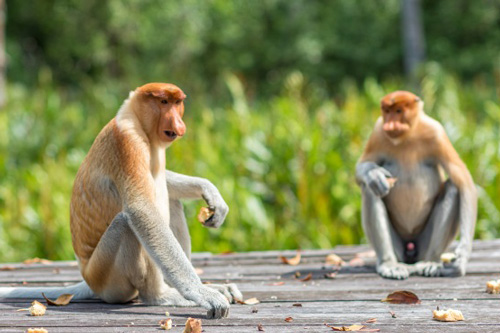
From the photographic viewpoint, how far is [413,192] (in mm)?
3834

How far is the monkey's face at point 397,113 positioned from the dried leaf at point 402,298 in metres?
0.96

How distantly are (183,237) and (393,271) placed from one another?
116cm

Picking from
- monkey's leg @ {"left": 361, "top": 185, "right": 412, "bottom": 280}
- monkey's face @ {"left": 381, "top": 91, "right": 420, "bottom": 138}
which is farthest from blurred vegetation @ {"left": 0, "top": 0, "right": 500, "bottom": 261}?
monkey's face @ {"left": 381, "top": 91, "right": 420, "bottom": 138}

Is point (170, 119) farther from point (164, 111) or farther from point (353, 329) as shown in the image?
point (353, 329)

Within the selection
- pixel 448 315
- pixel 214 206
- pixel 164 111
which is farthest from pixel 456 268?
pixel 164 111

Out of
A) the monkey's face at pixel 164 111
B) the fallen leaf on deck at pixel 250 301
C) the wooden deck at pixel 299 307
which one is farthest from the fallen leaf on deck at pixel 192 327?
the monkey's face at pixel 164 111

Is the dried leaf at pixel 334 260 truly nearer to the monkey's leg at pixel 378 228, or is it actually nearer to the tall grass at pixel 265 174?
the monkey's leg at pixel 378 228

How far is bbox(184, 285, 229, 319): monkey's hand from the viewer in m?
2.68

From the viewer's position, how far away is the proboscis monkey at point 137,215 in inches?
108

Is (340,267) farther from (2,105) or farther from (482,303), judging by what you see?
(2,105)

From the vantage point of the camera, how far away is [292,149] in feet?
20.3

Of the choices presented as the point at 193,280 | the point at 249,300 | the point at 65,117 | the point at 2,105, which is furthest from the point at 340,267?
the point at 2,105

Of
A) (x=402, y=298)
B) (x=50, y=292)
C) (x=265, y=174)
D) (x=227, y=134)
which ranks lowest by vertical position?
(x=402, y=298)

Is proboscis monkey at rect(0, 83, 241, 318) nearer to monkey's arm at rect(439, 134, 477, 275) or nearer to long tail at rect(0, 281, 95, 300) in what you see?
long tail at rect(0, 281, 95, 300)
